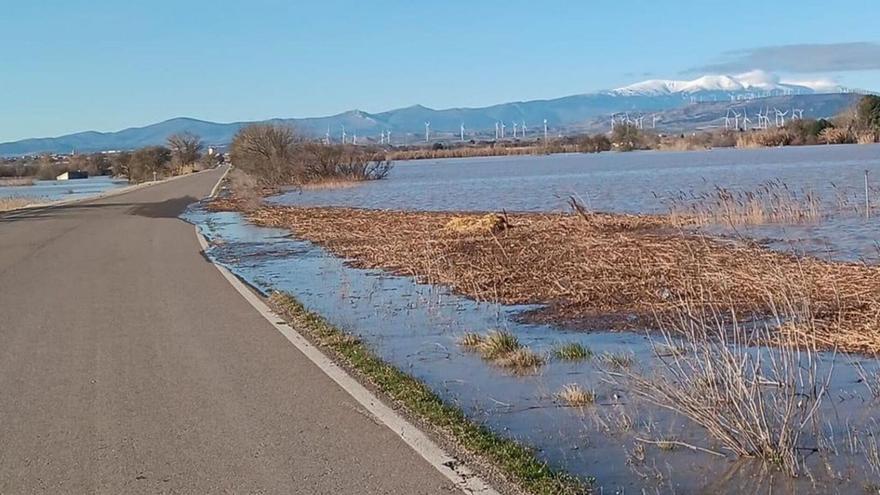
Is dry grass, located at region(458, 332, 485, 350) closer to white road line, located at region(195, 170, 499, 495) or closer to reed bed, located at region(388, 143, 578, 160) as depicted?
white road line, located at region(195, 170, 499, 495)

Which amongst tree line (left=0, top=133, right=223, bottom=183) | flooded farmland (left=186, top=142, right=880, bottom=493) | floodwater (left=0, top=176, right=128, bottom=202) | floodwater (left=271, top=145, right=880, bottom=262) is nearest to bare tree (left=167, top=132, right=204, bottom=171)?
tree line (left=0, top=133, right=223, bottom=183)

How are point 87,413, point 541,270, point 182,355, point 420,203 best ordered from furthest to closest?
point 420,203 → point 541,270 → point 182,355 → point 87,413

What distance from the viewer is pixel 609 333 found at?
38.2ft

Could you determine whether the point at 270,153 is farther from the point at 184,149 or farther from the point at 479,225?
the point at 184,149

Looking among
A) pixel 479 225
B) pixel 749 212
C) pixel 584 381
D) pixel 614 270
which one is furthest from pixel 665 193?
pixel 584 381

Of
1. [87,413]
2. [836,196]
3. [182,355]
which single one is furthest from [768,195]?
[87,413]

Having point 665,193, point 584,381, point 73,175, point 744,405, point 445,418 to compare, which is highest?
point 744,405

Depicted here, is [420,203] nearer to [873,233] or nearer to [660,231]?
[660,231]

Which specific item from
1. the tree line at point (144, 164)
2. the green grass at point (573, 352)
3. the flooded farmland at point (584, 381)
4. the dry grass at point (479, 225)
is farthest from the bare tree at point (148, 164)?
the green grass at point (573, 352)

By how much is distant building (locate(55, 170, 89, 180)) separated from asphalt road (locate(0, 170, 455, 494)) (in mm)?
138001

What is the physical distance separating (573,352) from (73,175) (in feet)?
505

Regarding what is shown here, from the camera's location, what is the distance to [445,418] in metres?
7.77

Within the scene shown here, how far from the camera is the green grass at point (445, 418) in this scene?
20.7 ft

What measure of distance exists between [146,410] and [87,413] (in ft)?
1.47
